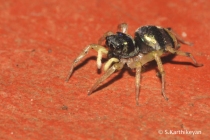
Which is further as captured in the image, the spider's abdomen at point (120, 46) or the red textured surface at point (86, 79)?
the spider's abdomen at point (120, 46)

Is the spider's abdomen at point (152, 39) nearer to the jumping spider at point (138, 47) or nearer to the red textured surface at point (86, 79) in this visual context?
the jumping spider at point (138, 47)

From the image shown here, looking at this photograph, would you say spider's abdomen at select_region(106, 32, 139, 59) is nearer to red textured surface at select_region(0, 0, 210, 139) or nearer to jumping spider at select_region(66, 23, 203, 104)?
jumping spider at select_region(66, 23, 203, 104)

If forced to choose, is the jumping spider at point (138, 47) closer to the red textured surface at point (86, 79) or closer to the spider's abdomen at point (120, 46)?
the spider's abdomen at point (120, 46)

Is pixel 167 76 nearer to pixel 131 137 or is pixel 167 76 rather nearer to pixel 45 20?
pixel 131 137

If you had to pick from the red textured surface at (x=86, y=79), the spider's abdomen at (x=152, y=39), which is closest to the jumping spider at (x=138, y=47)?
the spider's abdomen at (x=152, y=39)

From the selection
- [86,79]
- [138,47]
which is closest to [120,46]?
[138,47]

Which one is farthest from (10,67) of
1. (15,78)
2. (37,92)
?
(37,92)
